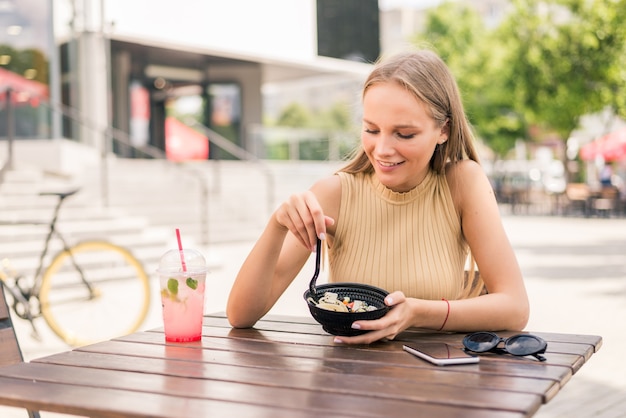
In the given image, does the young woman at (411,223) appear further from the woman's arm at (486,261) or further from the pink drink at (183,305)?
the pink drink at (183,305)

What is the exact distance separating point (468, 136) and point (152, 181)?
38.8 feet

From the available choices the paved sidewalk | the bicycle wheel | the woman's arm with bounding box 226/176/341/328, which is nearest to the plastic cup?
the woman's arm with bounding box 226/176/341/328

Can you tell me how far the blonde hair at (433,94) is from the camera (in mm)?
2240

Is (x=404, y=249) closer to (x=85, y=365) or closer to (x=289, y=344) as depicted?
(x=289, y=344)

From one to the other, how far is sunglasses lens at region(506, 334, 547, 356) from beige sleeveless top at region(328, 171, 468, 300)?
0.47 metres

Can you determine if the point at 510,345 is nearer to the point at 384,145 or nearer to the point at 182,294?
the point at 384,145

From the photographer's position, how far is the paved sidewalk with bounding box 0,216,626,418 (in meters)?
4.34

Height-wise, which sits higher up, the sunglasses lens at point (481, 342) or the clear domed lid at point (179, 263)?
the clear domed lid at point (179, 263)

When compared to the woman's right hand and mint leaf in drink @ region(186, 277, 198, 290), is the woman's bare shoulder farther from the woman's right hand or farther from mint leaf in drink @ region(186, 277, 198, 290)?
mint leaf in drink @ region(186, 277, 198, 290)

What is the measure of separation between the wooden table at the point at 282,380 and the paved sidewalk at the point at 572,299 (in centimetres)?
227

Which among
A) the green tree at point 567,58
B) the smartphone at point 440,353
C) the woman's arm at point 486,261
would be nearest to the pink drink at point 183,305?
the smartphone at point 440,353

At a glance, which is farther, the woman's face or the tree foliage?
the tree foliage

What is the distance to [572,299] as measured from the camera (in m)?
7.74

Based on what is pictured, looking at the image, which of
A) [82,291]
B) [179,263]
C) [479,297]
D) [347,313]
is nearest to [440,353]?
[347,313]
